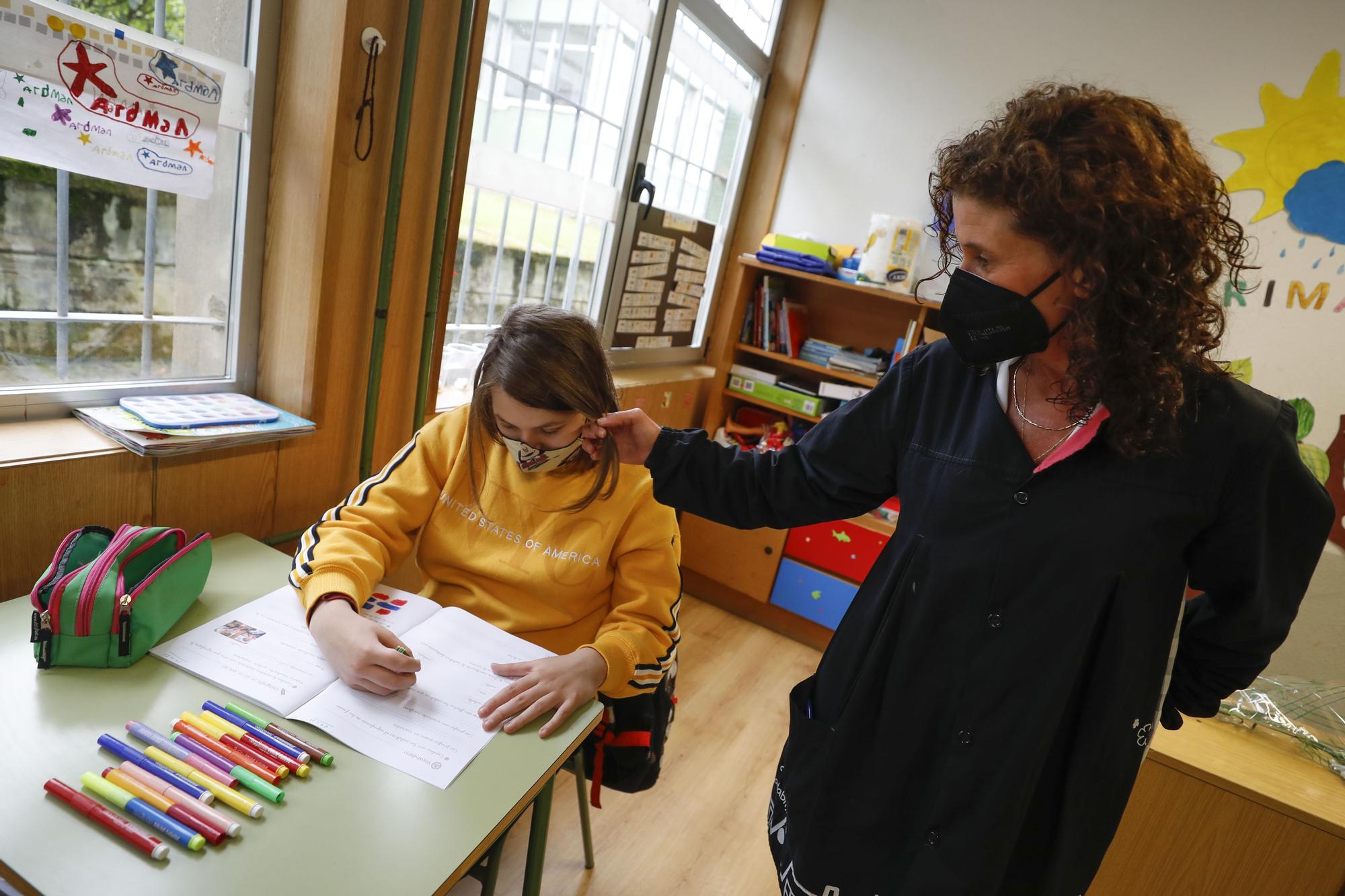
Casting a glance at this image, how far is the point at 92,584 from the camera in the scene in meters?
1.00

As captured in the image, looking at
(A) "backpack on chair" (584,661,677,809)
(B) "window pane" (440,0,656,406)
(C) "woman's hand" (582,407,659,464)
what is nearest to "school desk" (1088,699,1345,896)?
(A) "backpack on chair" (584,661,677,809)

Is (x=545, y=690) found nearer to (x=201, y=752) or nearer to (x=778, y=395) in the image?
(x=201, y=752)

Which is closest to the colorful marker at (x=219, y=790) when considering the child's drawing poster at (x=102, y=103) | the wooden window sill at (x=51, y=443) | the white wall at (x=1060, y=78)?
the wooden window sill at (x=51, y=443)

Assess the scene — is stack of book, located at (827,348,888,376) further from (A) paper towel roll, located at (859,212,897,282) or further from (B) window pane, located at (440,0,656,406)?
(B) window pane, located at (440,0,656,406)

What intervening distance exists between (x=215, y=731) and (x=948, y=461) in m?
0.97

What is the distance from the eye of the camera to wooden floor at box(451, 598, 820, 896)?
1.86 m

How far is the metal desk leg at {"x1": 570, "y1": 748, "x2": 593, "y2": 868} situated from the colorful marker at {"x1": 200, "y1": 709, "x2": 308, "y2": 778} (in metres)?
0.71

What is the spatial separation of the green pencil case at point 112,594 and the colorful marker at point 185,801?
224 millimetres

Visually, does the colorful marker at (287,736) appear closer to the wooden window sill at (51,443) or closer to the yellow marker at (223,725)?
the yellow marker at (223,725)

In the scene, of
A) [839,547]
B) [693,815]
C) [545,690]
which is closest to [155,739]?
[545,690]

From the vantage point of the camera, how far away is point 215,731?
928 millimetres

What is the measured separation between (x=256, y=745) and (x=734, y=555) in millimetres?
2553

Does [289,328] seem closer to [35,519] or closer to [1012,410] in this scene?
[35,519]

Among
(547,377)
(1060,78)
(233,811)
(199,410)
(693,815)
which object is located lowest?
(693,815)
